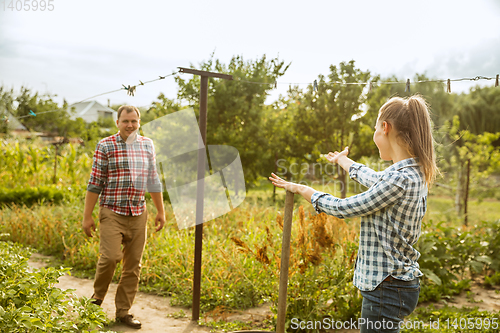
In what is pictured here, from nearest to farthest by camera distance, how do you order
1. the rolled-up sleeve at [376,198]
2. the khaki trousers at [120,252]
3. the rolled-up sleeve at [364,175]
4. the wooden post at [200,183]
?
the rolled-up sleeve at [376,198], the rolled-up sleeve at [364,175], the khaki trousers at [120,252], the wooden post at [200,183]

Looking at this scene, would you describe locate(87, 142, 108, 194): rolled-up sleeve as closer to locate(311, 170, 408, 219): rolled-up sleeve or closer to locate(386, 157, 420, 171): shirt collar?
locate(311, 170, 408, 219): rolled-up sleeve

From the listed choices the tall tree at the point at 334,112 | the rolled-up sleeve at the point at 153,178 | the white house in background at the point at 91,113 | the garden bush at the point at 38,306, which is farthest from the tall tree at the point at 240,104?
the white house in background at the point at 91,113

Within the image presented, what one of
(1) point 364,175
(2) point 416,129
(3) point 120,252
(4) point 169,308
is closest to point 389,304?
(1) point 364,175

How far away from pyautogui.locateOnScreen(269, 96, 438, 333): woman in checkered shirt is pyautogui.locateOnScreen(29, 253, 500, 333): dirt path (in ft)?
4.05

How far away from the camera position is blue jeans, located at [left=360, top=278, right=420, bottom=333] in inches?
58.7

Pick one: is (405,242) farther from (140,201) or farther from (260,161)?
(260,161)

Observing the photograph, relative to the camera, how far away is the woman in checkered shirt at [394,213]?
147 cm

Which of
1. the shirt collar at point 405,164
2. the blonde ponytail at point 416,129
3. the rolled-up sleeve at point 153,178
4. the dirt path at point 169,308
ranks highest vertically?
the blonde ponytail at point 416,129

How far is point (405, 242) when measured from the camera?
59.0 inches

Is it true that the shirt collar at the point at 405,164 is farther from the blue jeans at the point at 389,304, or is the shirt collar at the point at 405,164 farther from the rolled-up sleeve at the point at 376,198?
the blue jeans at the point at 389,304

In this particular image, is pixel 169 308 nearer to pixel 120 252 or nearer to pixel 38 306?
pixel 120 252

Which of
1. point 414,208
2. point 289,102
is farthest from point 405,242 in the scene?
point 289,102

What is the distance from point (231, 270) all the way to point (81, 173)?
5246 mm

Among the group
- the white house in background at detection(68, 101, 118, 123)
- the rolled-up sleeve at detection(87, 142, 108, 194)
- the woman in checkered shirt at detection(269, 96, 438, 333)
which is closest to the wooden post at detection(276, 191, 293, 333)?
the woman in checkered shirt at detection(269, 96, 438, 333)
